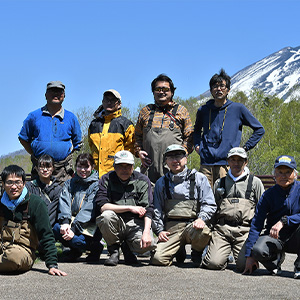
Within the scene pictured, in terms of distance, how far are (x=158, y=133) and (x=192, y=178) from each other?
1041mm

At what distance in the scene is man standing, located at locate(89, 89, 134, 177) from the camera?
289 inches

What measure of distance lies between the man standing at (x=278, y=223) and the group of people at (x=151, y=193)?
0.01 metres

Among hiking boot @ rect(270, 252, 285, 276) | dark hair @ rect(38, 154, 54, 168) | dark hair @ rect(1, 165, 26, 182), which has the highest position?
dark hair @ rect(38, 154, 54, 168)

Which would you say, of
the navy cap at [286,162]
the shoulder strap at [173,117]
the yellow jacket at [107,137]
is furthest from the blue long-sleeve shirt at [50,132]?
the navy cap at [286,162]

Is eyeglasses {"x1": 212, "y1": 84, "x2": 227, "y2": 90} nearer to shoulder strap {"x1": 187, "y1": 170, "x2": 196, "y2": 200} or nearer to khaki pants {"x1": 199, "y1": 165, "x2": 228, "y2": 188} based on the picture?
khaki pants {"x1": 199, "y1": 165, "x2": 228, "y2": 188}

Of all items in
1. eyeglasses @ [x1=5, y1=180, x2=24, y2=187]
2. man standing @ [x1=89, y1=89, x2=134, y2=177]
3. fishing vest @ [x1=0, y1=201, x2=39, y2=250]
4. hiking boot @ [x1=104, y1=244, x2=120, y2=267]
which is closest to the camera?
eyeglasses @ [x1=5, y1=180, x2=24, y2=187]

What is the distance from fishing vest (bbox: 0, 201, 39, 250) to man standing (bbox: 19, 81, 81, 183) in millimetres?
1553

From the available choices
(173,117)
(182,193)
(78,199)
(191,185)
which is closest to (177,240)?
(182,193)

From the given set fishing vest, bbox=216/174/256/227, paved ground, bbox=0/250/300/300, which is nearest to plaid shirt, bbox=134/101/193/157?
fishing vest, bbox=216/174/256/227

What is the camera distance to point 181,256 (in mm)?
6688

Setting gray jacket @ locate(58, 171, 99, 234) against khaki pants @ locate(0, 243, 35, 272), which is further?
gray jacket @ locate(58, 171, 99, 234)

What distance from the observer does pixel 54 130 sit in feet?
24.2

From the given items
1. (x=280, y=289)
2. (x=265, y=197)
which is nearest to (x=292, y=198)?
(x=265, y=197)

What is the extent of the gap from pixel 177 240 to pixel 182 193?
1.89ft
